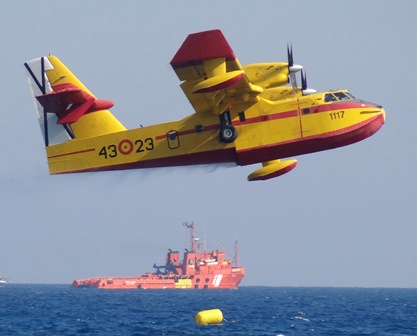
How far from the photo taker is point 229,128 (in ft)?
101

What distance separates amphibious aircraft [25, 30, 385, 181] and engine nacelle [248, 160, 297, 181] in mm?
790

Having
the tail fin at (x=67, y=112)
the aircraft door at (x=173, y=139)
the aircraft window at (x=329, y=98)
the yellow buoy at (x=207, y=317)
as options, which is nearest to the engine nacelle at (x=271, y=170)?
the aircraft window at (x=329, y=98)

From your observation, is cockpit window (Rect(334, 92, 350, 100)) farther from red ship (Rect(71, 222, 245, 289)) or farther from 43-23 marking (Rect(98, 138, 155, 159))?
red ship (Rect(71, 222, 245, 289))

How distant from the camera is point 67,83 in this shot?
112 feet

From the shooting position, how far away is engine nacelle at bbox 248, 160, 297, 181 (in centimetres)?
3381

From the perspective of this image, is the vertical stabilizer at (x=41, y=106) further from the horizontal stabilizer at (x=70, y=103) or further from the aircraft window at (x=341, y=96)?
the aircraft window at (x=341, y=96)

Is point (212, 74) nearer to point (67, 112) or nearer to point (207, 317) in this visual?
point (67, 112)

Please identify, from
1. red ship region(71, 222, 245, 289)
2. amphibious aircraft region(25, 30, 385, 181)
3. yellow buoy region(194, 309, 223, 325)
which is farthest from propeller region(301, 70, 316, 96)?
red ship region(71, 222, 245, 289)

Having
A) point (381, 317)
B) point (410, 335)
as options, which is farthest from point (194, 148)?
point (381, 317)

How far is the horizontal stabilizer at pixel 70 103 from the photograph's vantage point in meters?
32.6

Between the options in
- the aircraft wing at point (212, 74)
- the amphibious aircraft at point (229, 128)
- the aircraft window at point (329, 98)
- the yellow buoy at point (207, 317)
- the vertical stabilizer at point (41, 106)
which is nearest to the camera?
the aircraft wing at point (212, 74)

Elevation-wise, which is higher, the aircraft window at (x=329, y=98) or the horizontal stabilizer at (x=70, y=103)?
the horizontal stabilizer at (x=70, y=103)

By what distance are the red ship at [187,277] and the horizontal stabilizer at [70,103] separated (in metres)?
120

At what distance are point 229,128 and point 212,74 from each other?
2.59 m
